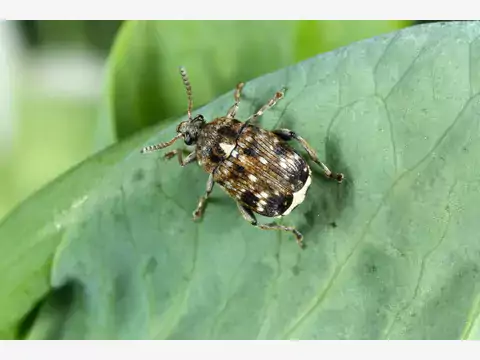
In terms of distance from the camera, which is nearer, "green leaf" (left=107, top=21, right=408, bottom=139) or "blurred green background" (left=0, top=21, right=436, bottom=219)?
"green leaf" (left=107, top=21, right=408, bottom=139)

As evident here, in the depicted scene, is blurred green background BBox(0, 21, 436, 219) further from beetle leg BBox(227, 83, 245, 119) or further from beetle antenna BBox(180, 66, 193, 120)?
beetle leg BBox(227, 83, 245, 119)

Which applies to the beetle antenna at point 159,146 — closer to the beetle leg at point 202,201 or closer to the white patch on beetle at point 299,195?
the beetle leg at point 202,201

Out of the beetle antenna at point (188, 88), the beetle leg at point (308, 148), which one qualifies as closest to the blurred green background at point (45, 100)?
the beetle antenna at point (188, 88)

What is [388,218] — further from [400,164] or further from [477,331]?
[477,331]

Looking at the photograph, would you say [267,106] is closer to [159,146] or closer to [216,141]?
[216,141]

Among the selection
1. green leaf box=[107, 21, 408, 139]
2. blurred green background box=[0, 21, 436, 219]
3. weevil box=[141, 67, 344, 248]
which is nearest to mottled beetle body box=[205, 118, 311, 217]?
weevil box=[141, 67, 344, 248]
